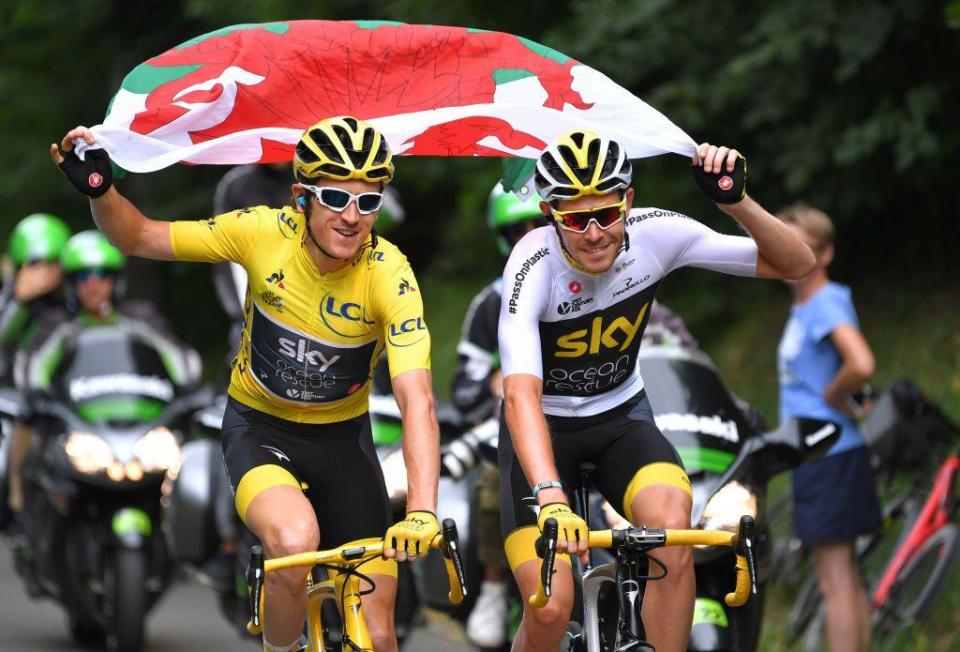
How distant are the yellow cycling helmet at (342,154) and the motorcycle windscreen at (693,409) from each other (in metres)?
1.57

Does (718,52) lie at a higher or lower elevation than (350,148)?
lower

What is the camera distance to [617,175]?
19.7 ft

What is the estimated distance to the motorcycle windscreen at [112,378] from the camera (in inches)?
389

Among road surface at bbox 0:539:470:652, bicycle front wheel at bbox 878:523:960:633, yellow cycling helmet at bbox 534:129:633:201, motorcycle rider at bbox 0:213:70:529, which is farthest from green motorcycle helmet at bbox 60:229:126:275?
yellow cycling helmet at bbox 534:129:633:201

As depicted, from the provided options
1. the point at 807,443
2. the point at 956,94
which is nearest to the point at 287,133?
the point at 807,443

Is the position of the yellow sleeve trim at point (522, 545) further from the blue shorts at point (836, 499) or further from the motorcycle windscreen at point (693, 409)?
the blue shorts at point (836, 499)

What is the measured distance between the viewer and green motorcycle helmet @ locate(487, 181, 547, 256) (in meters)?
8.60

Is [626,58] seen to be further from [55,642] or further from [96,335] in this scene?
[55,642]

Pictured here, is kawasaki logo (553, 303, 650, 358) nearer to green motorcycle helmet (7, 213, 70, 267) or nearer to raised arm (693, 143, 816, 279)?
raised arm (693, 143, 816, 279)

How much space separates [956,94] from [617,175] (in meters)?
5.46

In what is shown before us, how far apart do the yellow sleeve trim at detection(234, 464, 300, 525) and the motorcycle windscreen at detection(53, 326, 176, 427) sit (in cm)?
397

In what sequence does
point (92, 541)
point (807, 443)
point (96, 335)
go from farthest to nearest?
point (96, 335)
point (92, 541)
point (807, 443)

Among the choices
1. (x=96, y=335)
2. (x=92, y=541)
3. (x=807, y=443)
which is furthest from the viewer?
(x=96, y=335)

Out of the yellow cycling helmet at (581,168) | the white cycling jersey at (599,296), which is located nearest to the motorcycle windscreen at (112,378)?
the white cycling jersey at (599,296)
